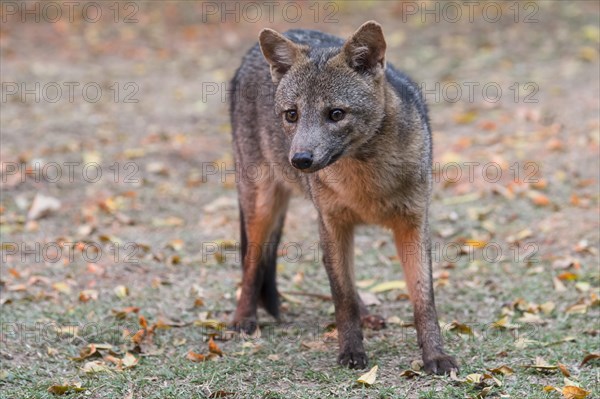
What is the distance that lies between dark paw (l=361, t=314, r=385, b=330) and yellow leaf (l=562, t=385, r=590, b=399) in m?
1.72

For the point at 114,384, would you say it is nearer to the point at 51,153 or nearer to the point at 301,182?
the point at 301,182

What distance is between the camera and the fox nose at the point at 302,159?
4930mm

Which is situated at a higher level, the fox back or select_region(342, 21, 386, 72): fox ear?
select_region(342, 21, 386, 72): fox ear

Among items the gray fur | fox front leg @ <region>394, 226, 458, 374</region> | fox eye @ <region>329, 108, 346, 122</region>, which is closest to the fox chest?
the gray fur

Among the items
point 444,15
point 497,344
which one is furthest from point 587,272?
point 444,15

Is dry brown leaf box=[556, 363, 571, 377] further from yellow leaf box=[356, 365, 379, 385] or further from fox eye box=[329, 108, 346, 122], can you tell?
fox eye box=[329, 108, 346, 122]

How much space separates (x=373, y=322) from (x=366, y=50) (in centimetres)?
208

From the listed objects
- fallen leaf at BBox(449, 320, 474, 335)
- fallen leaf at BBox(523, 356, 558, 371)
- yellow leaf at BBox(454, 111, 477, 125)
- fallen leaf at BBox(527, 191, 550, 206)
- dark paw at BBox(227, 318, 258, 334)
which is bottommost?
dark paw at BBox(227, 318, 258, 334)

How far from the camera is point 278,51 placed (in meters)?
5.59

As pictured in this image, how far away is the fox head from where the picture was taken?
5.09m

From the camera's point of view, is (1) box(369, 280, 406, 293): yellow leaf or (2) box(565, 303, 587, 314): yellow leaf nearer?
(2) box(565, 303, 587, 314): yellow leaf

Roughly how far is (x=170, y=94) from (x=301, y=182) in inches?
332

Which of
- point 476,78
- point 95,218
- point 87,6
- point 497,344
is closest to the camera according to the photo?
point 497,344

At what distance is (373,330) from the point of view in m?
6.29
